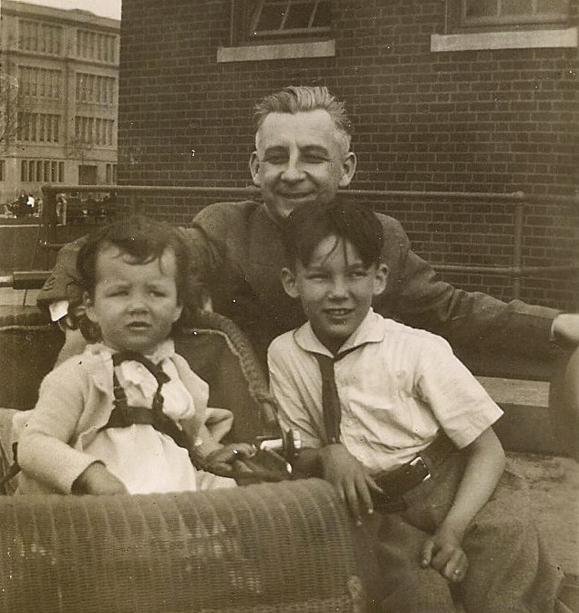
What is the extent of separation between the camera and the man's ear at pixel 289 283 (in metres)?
2.19

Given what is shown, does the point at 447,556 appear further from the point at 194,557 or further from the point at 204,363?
the point at 204,363

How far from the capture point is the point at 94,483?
2.04m

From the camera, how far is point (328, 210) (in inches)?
84.6

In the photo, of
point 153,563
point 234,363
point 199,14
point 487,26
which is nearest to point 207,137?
point 199,14

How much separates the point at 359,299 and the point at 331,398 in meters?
0.25

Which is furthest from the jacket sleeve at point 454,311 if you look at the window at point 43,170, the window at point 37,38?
the window at point 37,38

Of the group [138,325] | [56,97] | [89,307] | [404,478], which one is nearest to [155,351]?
[138,325]

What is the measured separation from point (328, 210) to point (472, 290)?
41cm

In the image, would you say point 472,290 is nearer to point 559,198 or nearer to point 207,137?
point 559,198

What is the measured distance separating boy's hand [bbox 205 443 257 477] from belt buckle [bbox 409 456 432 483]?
1.26 feet

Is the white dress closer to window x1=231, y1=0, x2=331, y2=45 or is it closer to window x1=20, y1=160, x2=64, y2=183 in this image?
window x1=20, y1=160, x2=64, y2=183

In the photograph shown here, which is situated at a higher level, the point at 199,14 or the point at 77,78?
the point at 199,14

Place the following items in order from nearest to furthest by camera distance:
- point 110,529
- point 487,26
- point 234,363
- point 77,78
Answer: point 110,529 < point 487,26 < point 234,363 < point 77,78

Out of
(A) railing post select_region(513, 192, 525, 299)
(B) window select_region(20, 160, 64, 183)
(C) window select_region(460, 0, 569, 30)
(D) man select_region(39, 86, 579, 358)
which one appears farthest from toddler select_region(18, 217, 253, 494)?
(C) window select_region(460, 0, 569, 30)
